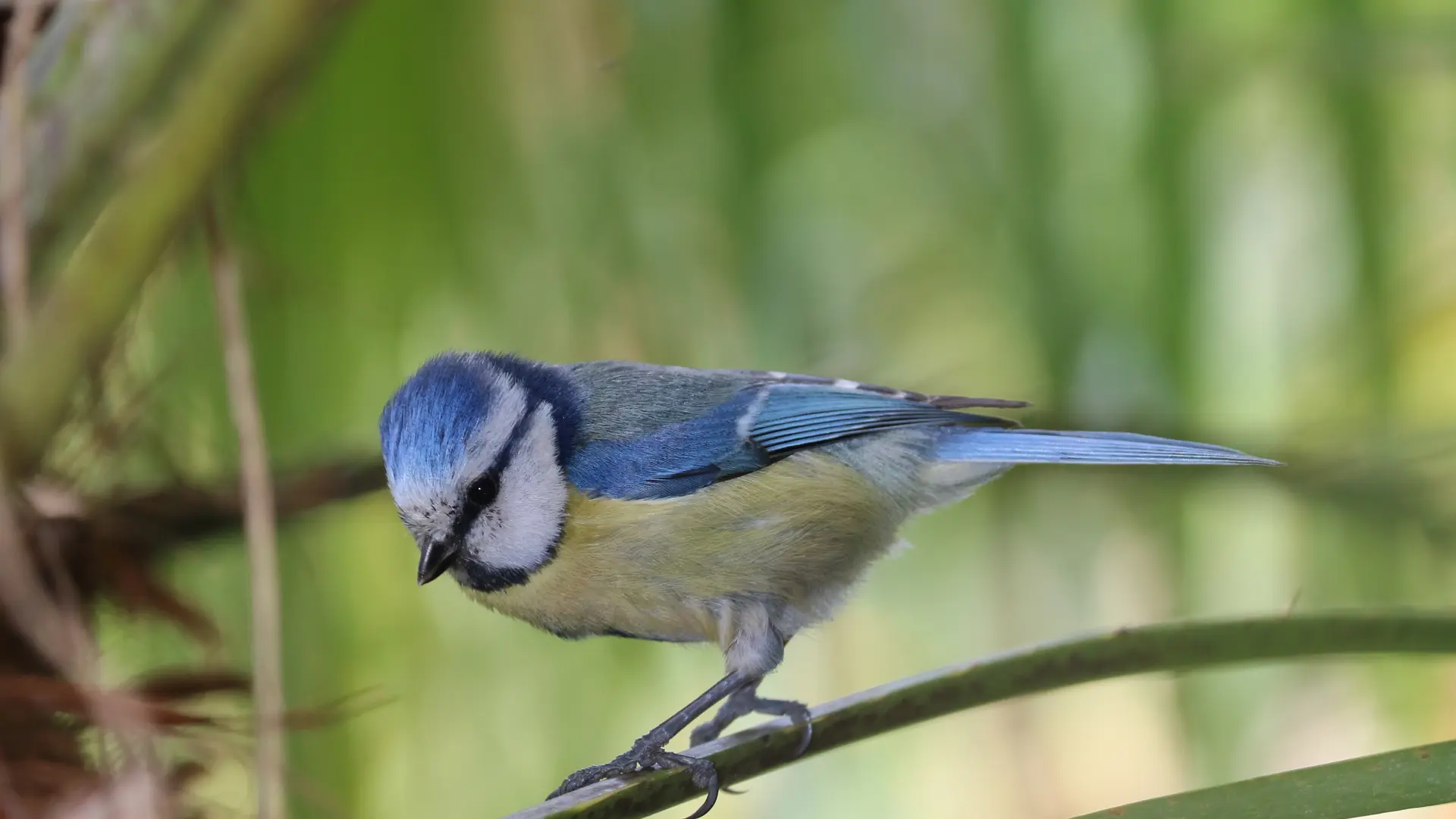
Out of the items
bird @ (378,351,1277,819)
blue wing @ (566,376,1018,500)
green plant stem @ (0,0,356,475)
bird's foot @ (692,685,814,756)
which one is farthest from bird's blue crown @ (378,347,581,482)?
bird's foot @ (692,685,814,756)

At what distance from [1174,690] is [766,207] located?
606 mm

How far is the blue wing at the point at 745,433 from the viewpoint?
2.59 ft

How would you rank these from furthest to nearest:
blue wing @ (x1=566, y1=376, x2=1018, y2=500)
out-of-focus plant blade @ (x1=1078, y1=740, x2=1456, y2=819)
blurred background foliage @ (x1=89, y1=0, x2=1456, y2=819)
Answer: blurred background foliage @ (x1=89, y1=0, x2=1456, y2=819), blue wing @ (x1=566, y1=376, x2=1018, y2=500), out-of-focus plant blade @ (x1=1078, y1=740, x2=1456, y2=819)

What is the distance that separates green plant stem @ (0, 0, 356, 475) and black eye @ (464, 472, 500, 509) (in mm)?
262

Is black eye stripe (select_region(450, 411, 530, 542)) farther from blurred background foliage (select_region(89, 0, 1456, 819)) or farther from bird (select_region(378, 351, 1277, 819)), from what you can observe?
blurred background foliage (select_region(89, 0, 1456, 819))

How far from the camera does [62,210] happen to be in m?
0.82

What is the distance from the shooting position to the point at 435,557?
66 centimetres

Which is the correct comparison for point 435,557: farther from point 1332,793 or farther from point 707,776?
point 1332,793

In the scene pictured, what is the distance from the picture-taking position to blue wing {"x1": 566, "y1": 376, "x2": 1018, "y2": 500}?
789mm

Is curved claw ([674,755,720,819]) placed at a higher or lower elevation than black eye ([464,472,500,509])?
lower

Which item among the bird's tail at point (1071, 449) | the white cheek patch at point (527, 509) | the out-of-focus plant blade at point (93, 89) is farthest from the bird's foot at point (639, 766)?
the out-of-focus plant blade at point (93, 89)

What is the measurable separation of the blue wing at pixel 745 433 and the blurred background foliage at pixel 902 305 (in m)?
0.19

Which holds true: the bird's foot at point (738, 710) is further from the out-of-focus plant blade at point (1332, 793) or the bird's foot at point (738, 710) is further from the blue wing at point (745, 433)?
the out-of-focus plant blade at point (1332, 793)

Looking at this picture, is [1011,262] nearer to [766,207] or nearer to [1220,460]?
A: [766,207]
